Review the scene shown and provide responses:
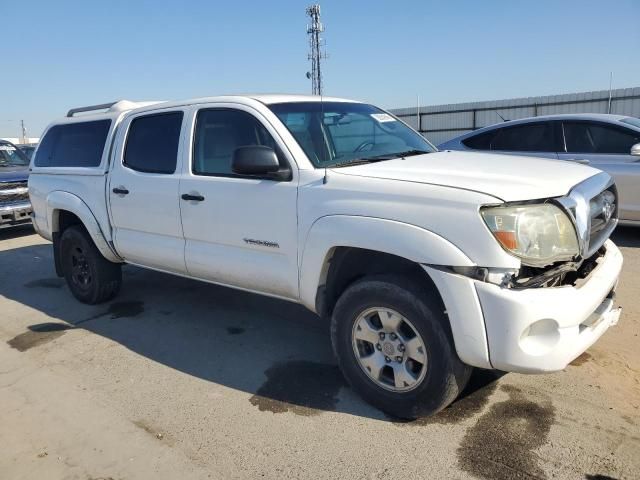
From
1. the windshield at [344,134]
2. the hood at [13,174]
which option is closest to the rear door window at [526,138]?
the windshield at [344,134]

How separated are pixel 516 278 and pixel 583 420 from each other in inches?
41.5

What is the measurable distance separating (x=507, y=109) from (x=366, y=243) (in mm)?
19213

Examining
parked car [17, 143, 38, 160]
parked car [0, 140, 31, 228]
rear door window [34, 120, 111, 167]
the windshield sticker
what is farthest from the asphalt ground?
parked car [17, 143, 38, 160]

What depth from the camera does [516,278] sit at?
263 centimetres

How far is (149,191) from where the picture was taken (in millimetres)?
4418

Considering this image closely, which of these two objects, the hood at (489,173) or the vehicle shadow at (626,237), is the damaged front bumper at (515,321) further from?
the vehicle shadow at (626,237)

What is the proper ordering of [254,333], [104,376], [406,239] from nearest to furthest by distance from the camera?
1. [406,239]
2. [104,376]
3. [254,333]

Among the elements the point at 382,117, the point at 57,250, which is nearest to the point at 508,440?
the point at 382,117

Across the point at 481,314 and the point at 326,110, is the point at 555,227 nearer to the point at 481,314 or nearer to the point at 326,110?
the point at 481,314

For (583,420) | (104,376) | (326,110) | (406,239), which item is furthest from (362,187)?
(104,376)

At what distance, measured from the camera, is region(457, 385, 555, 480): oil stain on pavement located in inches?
103

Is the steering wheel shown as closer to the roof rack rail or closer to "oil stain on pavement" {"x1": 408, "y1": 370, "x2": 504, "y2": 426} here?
"oil stain on pavement" {"x1": 408, "y1": 370, "x2": 504, "y2": 426}

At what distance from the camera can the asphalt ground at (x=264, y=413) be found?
2.74 meters

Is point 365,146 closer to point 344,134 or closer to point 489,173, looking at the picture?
point 344,134
